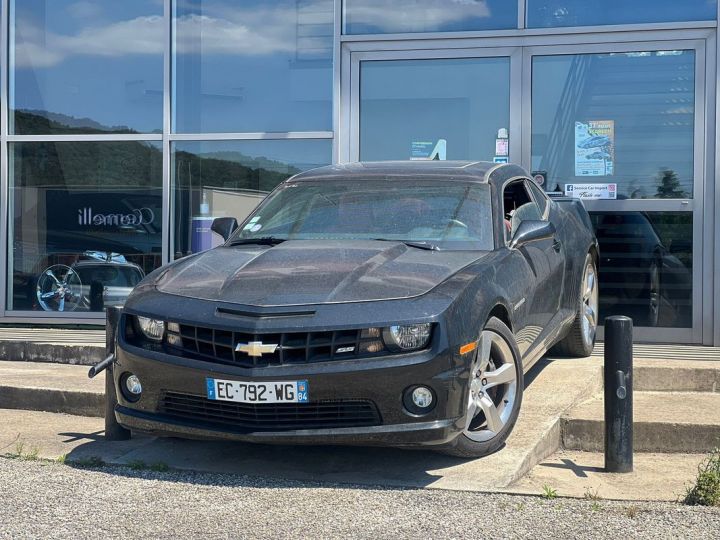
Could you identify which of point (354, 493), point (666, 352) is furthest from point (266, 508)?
point (666, 352)

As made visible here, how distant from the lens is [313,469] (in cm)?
506

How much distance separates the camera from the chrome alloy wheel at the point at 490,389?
482 cm

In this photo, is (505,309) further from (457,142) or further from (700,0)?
(700,0)

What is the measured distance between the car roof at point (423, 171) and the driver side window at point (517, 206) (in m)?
0.10

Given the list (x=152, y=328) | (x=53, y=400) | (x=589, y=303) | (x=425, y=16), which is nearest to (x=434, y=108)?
(x=425, y=16)

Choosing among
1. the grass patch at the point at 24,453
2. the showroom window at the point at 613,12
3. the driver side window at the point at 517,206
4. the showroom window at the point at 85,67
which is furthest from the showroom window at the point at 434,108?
the grass patch at the point at 24,453

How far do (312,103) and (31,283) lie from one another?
3515 mm

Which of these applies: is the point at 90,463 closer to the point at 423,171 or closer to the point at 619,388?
the point at 423,171

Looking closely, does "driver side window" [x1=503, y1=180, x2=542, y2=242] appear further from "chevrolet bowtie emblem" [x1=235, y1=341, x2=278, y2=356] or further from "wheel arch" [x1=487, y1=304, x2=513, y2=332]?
"chevrolet bowtie emblem" [x1=235, y1=341, x2=278, y2=356]

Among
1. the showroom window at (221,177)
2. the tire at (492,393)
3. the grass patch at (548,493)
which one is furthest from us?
the showroom window at (221,177)

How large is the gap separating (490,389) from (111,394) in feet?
7.35

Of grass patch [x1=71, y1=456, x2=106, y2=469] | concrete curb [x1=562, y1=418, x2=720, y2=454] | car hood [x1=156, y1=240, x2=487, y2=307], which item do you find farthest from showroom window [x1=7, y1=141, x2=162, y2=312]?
concrete curb [x1=562, y1=418, x2=720, y2=454]

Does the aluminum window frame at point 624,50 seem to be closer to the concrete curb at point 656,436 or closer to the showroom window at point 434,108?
Answer: the showroom window at point 434,108

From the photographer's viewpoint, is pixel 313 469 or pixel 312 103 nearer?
pixel 313 469
